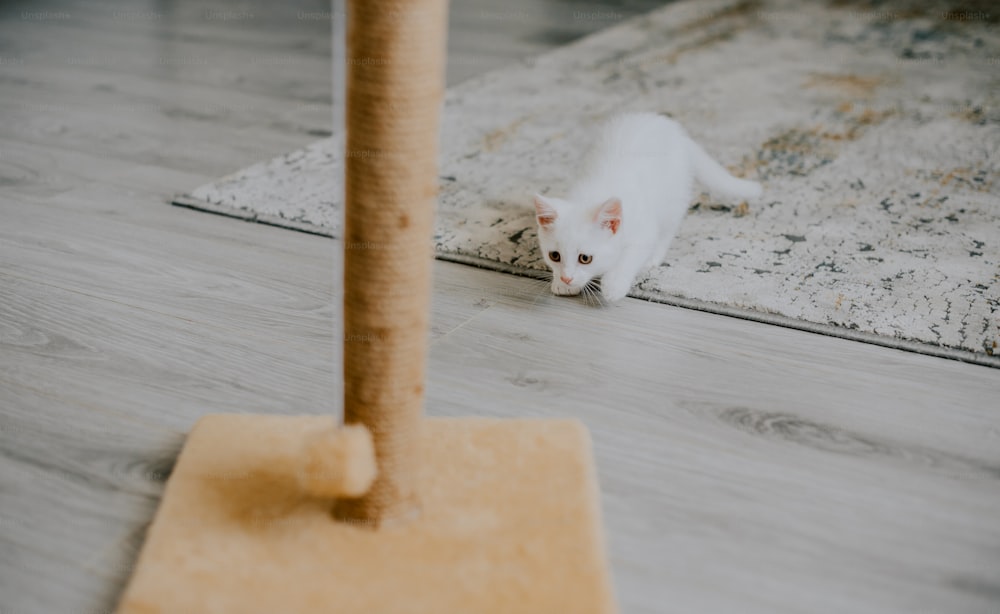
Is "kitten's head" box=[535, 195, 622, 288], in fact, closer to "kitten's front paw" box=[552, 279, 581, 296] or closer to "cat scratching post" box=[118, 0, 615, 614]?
"kitten's front paw" box=[552, 279, 581, 296]

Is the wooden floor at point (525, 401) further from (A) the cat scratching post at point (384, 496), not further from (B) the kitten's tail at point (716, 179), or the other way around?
(B) the kitten's tail at point (716, 179)

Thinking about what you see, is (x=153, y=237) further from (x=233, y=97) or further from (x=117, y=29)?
(x=117, y=29)

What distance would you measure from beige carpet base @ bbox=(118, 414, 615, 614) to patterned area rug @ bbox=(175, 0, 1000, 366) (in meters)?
0.54

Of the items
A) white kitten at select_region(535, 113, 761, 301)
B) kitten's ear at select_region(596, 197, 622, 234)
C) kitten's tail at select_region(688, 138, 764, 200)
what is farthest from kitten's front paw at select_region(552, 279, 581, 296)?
kitten's tail at select_region(688, 138, 764, 200)

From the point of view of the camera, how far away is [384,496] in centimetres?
87

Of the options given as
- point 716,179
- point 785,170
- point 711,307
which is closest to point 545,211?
point 711,307

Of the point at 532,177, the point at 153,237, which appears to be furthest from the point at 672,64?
the point at 153,237

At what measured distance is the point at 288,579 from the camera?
81 cm

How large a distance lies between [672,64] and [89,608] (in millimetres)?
2322

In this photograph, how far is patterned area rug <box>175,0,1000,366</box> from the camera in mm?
1400

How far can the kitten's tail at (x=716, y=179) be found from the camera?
5.31 feet

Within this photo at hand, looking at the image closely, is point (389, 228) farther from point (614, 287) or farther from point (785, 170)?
point (785, 170)

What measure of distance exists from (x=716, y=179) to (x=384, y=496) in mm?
1013

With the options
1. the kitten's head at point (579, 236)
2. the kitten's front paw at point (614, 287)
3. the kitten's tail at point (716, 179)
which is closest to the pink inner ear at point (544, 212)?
the kitten's head at point (579, 236)
